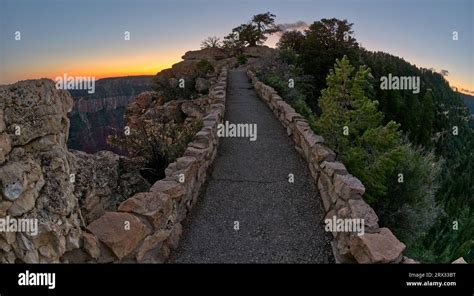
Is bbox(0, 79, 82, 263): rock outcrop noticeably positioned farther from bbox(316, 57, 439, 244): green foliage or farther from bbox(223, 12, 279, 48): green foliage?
bbox(223, 12, 279, 48): green foliage

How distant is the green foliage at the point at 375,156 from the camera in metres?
7.90

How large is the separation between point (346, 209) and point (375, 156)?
12.6 feet

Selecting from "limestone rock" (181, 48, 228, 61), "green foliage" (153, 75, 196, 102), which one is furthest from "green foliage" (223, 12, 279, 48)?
"green foliage" (153, 75, 196, 102)

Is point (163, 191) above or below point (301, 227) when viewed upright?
above

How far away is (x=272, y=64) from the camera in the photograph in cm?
2641

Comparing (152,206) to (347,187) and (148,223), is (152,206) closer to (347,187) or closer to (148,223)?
(148,223)

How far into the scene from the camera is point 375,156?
8.23 m

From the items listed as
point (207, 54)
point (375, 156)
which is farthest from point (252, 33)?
point (375, 156)

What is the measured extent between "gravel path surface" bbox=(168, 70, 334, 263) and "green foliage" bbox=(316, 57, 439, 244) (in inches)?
42.7

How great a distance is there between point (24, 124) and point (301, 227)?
364 cm

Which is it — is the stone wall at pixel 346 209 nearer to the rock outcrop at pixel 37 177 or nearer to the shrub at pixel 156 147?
the shrub at pixel 156 147

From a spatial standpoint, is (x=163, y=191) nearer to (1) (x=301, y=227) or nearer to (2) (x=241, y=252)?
(2) (x=241, y=252)

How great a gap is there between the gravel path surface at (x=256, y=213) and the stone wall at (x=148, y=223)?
26 cm
